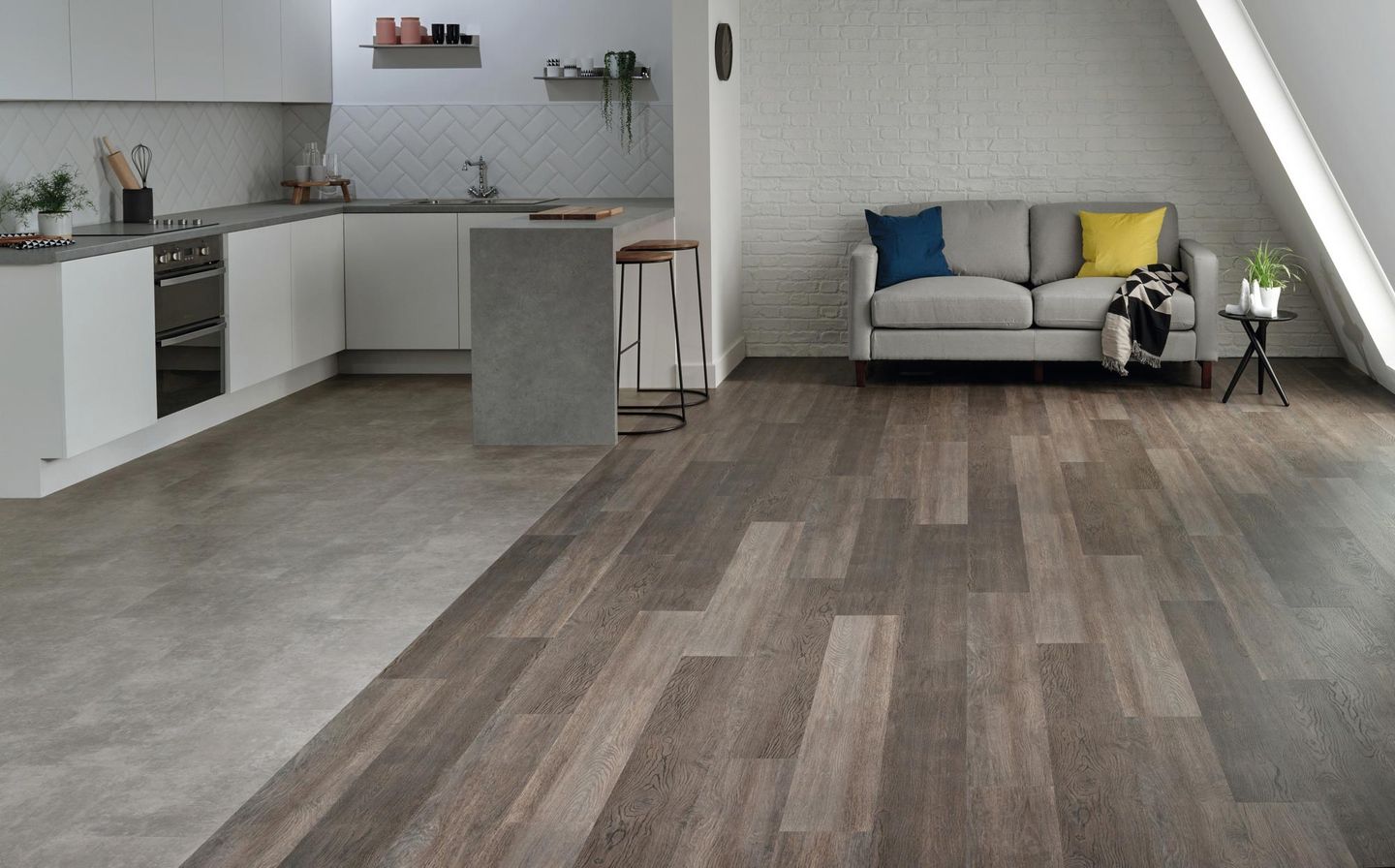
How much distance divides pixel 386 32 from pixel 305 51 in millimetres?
499

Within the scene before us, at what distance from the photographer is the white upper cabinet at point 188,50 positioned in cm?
634

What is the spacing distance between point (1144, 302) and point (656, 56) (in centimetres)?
Result: 293

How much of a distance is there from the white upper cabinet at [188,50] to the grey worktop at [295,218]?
1.86 ft

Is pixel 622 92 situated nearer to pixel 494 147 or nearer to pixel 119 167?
pixel 494 147

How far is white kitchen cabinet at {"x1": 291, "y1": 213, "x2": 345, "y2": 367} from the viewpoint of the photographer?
716 cm

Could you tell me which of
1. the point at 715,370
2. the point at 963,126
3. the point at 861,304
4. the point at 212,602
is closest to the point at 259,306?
the point at 715,370

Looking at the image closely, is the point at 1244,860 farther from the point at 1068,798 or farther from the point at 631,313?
the point at 631,313

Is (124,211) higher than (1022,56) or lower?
lower

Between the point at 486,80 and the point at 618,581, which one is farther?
the point at 486,80

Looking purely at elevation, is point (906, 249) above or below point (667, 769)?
above

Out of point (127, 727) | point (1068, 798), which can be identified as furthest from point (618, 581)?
point (1068, 798)

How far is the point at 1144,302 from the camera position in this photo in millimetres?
7156

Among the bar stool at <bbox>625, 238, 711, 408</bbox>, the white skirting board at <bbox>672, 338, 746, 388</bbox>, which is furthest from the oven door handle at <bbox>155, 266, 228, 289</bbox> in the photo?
the white skirting board at <bbox>672, 338, 746, 388</bbox>

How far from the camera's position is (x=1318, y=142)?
245 inches
